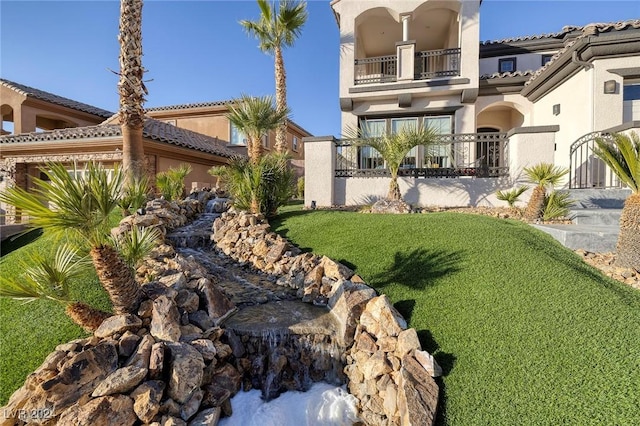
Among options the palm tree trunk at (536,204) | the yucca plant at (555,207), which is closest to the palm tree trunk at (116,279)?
the palm tree trunk at (536,204)

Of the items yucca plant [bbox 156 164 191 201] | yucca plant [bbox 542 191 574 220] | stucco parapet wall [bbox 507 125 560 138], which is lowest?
yucca plant [bbox 542 191 574 220]

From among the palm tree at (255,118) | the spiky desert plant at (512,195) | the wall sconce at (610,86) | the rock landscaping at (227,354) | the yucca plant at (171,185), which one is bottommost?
the rock landscaping at (227,354)

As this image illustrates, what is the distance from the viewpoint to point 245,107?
9555mm

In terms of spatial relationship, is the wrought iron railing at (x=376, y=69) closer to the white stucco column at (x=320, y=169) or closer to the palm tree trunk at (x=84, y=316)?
the white stucco column at (x=320, y=169)

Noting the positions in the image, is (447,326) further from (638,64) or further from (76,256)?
(638,64)

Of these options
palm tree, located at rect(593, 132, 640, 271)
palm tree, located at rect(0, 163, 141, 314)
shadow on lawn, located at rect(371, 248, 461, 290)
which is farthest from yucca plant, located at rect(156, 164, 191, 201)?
palm tree, located at rect(593, 132, 640, 271)

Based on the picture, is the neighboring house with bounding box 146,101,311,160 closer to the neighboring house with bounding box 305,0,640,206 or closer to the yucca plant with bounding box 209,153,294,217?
the neighboring house with bounding box 305,0,640,206

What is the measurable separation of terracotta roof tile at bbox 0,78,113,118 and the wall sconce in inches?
1094

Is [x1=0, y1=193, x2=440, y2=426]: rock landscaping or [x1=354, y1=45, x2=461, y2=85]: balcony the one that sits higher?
[x1=354, y1=45, x2=461, y2=85]: balcony

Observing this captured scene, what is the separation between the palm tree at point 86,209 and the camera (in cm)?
335

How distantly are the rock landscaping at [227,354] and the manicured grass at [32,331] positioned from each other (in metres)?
0.71

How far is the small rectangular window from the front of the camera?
1533 cm

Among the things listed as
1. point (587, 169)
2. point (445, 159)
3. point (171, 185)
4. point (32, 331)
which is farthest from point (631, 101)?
point (32, 331)

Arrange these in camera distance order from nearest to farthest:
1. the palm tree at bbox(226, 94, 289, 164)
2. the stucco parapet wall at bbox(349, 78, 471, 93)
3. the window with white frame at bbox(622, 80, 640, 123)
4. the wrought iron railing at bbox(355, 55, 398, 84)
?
the palm tree at bbox(226, 94, 289, 164) < the window with white frame at bbox(622, 80, 640, 123) < the stucco parapet wall at bbox(349, 78, 471, 93) < the wrought iron railing at bbox(355, 55, 398, 84)
